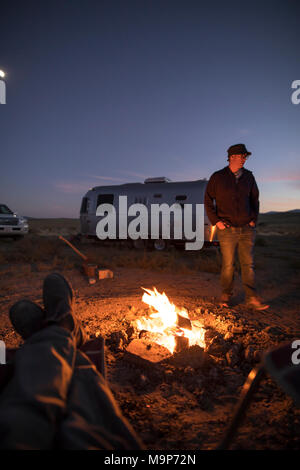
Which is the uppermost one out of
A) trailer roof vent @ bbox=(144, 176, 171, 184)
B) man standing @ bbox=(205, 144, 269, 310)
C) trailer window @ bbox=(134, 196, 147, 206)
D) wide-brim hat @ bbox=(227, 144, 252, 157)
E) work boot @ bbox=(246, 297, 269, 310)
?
trailer roof vent @ bbox=(144, 176, 171, 184)

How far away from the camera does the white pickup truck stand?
414 inches

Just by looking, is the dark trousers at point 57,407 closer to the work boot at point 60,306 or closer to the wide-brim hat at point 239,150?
the work boot at point 60,306

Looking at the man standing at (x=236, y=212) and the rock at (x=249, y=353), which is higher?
the man standing at (x=236, y=212)

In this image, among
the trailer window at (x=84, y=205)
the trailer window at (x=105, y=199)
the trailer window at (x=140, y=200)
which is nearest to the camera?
the trailer window at (x=140, y=200)

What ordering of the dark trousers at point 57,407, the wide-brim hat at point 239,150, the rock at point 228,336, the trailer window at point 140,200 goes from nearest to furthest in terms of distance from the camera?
the dark trousers at point 57,407, the rock at point 228,336, the wide-brim hat at point 239,150, the trailer window at point 140,200

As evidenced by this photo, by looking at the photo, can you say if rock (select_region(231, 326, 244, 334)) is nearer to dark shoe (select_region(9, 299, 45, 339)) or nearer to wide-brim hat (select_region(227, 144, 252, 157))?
dark shoe (select_region(9, 299, 45, 339))

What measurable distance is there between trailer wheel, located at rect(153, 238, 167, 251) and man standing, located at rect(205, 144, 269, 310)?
601 centimetres

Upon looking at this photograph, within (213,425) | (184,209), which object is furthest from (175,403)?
(184,209)

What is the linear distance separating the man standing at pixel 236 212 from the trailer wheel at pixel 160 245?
601cm

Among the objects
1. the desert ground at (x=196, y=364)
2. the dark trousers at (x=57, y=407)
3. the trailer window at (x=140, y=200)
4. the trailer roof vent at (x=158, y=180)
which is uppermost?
the trailer roof vent at (x=158, y=180)

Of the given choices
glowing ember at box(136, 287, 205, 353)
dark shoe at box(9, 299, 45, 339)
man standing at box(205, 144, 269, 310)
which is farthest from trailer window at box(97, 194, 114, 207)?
dark shoe at box(9, 299, 45, 339)

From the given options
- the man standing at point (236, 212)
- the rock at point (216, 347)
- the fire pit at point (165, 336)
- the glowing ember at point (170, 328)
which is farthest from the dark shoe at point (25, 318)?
the man standing at point (236, 212)

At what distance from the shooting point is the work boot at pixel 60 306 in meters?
1.44
